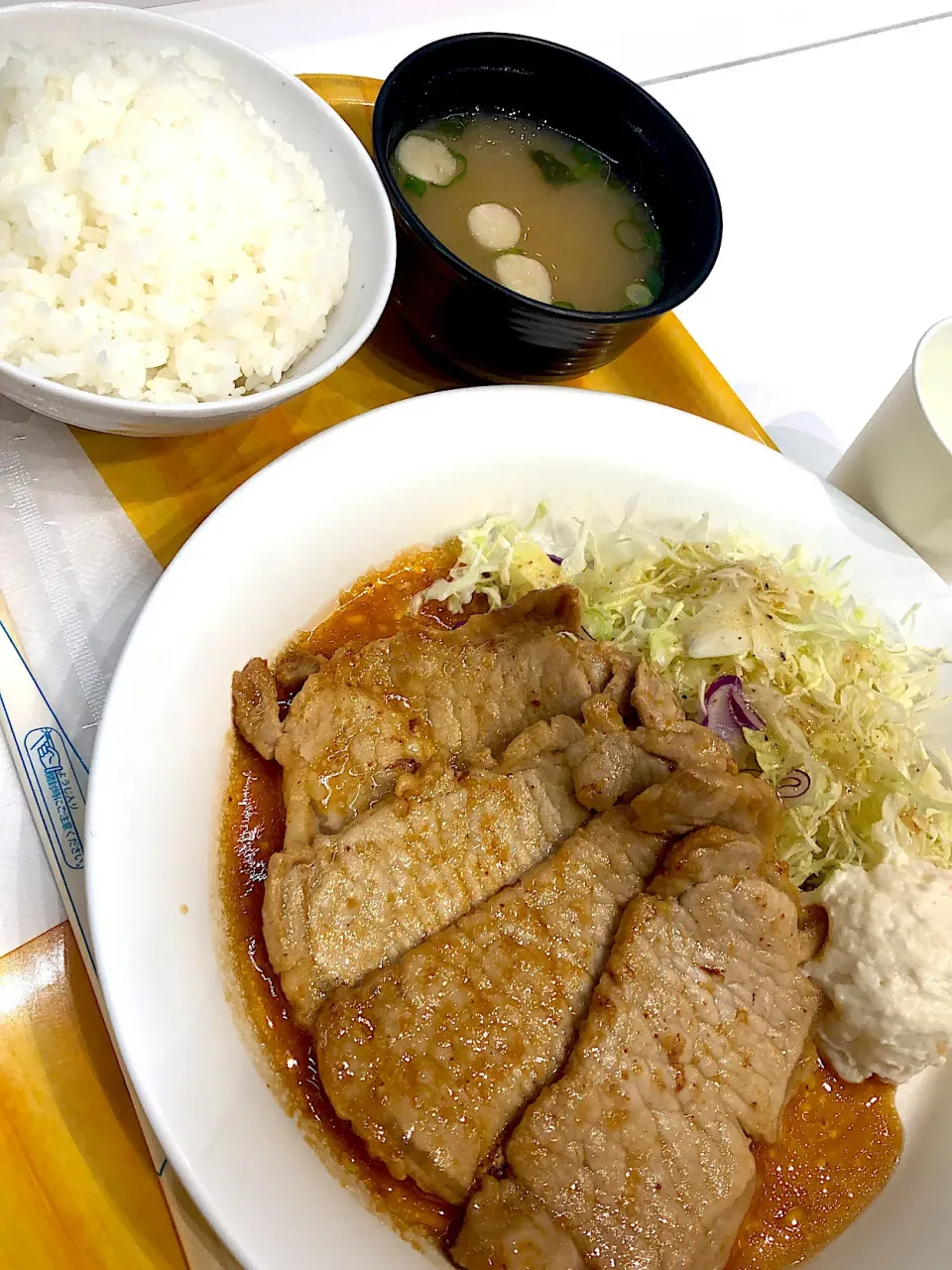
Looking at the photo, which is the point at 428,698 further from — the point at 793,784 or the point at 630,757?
the point at 793,784

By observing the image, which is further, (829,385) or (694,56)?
(694,56)

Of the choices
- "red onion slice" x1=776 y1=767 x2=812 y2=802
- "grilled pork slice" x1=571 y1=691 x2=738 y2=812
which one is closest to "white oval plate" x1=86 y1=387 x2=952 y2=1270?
"red onion slice" x1=776 y1=767 x2=812 y2=802

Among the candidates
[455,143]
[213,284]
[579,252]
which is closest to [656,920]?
[213,284]

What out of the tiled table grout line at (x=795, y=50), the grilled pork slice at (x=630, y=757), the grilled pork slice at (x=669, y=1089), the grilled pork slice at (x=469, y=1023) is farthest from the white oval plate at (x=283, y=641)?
the tiled table grout line at (x=795, y=50)

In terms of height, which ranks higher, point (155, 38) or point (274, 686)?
point (155, 38)

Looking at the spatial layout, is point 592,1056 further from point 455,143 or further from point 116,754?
point 455,143
